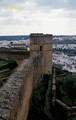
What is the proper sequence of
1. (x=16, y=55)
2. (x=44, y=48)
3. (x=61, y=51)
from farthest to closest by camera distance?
1. (x=61, y=51)
2. (x=16, y=55)
3. (x=44, y=48)

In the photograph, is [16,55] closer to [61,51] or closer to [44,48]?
[44,48]

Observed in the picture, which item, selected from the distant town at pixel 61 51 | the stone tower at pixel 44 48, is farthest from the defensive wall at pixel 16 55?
the distant town at pixel 61 51

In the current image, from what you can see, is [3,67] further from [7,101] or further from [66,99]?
[7,101]

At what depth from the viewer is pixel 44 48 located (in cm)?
2539

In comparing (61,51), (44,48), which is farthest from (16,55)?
(61,51)

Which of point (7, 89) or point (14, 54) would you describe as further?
point (14, 54)

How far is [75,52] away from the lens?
102 meters

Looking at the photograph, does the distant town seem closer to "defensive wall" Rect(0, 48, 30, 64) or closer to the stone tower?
"defensive wall" Rect(0, 48, 30, 64)

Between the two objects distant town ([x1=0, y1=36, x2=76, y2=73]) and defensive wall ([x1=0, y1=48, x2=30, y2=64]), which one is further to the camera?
distant town ([x1=0, y1=36, x2=76, y2=73])

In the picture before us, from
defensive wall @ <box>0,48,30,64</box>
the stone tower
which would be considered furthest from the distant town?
the stone tower

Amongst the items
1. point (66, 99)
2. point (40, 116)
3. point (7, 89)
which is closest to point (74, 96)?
point (66, 99)

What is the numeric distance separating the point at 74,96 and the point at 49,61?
5.39 metres

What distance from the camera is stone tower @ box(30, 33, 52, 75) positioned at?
80.9 ft

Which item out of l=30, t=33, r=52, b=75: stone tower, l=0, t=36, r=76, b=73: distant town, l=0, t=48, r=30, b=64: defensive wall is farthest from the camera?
l=0, t=36, r=76, b=73: distant town
